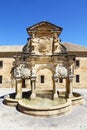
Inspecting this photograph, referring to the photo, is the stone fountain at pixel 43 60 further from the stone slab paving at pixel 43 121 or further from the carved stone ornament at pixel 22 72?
the stone slab paving at pixel 43 121

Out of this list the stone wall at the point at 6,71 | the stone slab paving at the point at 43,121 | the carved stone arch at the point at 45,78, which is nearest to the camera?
the stone slab paving at the point at 43,121

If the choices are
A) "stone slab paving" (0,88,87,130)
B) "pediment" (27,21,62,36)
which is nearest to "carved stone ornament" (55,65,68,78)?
"pediment" (27,21,62,36)

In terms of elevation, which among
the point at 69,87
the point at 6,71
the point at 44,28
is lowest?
the point at 69,87

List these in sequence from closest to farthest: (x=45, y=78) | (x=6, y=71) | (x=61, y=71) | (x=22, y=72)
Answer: (x=61, y=71)
(x=22, y=72)
(x=45, y=78)
(x=6, y=71)

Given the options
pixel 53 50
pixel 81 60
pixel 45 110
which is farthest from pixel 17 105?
pixel 81 60

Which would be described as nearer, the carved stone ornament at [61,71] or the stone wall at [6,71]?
the carved stone ornament at [61,71]

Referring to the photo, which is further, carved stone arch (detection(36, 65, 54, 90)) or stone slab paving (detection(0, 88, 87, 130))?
carved stone arch (detection(36, 65, 54, 90))

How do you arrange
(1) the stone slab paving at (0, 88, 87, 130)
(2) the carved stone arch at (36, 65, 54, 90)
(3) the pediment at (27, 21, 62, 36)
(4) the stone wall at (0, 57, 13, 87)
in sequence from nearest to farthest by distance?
(1) the stone slab paving at (0, 88, 87, 130) → (3) the pediment at (27, 21, 62, 36) → (2) the carved stone arch at (36, 65, 54, 90) → (4) the stone wall at (0, 57, 13, 87)

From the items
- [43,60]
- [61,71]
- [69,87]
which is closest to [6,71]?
[43,60]

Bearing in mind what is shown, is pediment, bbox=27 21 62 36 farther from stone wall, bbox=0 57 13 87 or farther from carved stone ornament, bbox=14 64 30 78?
stone wall, bbox=0 57 13 87

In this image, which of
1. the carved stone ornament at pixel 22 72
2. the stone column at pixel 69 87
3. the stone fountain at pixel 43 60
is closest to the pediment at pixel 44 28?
the stone fountain at pixel 43 60

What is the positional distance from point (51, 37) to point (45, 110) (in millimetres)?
7606

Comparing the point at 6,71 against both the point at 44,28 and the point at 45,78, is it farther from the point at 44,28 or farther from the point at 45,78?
the point at 44,28

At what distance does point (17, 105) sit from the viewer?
13.8 meters
